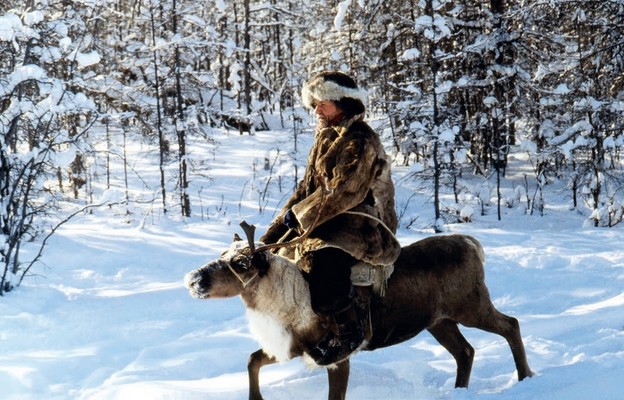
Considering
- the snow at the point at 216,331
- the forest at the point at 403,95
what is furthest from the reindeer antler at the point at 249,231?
the forest at the point at 403,95

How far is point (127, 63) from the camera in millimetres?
17891

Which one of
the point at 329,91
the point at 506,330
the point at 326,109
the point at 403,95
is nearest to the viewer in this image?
the point at 329,91

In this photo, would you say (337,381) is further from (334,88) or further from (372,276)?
(334,88)

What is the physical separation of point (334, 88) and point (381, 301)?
1454mm

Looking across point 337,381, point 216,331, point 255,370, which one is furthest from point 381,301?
point 216,331

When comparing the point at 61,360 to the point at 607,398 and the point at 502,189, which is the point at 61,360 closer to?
the point at 607,398

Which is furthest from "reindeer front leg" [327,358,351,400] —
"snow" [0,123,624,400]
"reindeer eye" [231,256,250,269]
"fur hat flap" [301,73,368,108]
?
"fur hat flap" [301,73,368,108]

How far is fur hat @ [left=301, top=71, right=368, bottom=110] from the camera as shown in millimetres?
4383

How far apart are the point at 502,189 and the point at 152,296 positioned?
13.6 m

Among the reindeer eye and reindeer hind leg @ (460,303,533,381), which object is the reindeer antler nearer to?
the reindeer eye

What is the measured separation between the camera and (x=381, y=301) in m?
4.55

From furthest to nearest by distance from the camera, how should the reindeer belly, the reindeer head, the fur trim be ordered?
the fur trim → the reindeer belly → the reindeer head

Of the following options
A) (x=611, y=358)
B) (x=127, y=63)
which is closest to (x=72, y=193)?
Answer: (x=127, y=63)

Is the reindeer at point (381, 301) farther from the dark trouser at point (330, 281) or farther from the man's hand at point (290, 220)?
the man's hand at point (290, 220)
